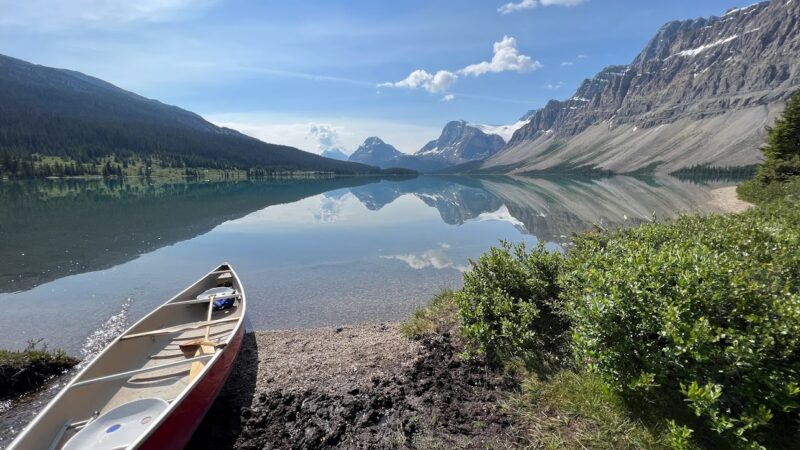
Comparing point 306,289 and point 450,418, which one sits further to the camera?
point 306,289

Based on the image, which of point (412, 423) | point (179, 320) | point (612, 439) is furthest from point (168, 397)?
point (612, 439)

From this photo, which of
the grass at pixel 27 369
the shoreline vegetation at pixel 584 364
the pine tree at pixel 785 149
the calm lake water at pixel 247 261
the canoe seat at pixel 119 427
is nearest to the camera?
the shoreline vegetation at pixel 584 364

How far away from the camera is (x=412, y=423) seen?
804 cm

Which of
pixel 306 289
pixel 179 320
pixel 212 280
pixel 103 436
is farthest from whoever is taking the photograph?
pixel 306 289

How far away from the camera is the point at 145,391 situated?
33.1ft

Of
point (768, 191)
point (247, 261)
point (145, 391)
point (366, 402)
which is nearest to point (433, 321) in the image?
point (366, 402)

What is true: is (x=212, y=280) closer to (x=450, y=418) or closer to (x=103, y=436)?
(x=103, y=436)

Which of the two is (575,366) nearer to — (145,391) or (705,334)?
(705,334)

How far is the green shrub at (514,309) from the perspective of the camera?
941cm

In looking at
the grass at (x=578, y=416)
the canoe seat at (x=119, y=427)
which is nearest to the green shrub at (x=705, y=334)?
the grass at (x=578, y=416)

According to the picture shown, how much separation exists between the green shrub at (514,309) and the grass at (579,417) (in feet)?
3.12

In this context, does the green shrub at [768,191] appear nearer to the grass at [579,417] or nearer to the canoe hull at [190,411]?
the grass at [579,417]

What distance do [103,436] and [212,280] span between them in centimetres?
1086

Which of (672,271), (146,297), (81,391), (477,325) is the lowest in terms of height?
(146,297)
